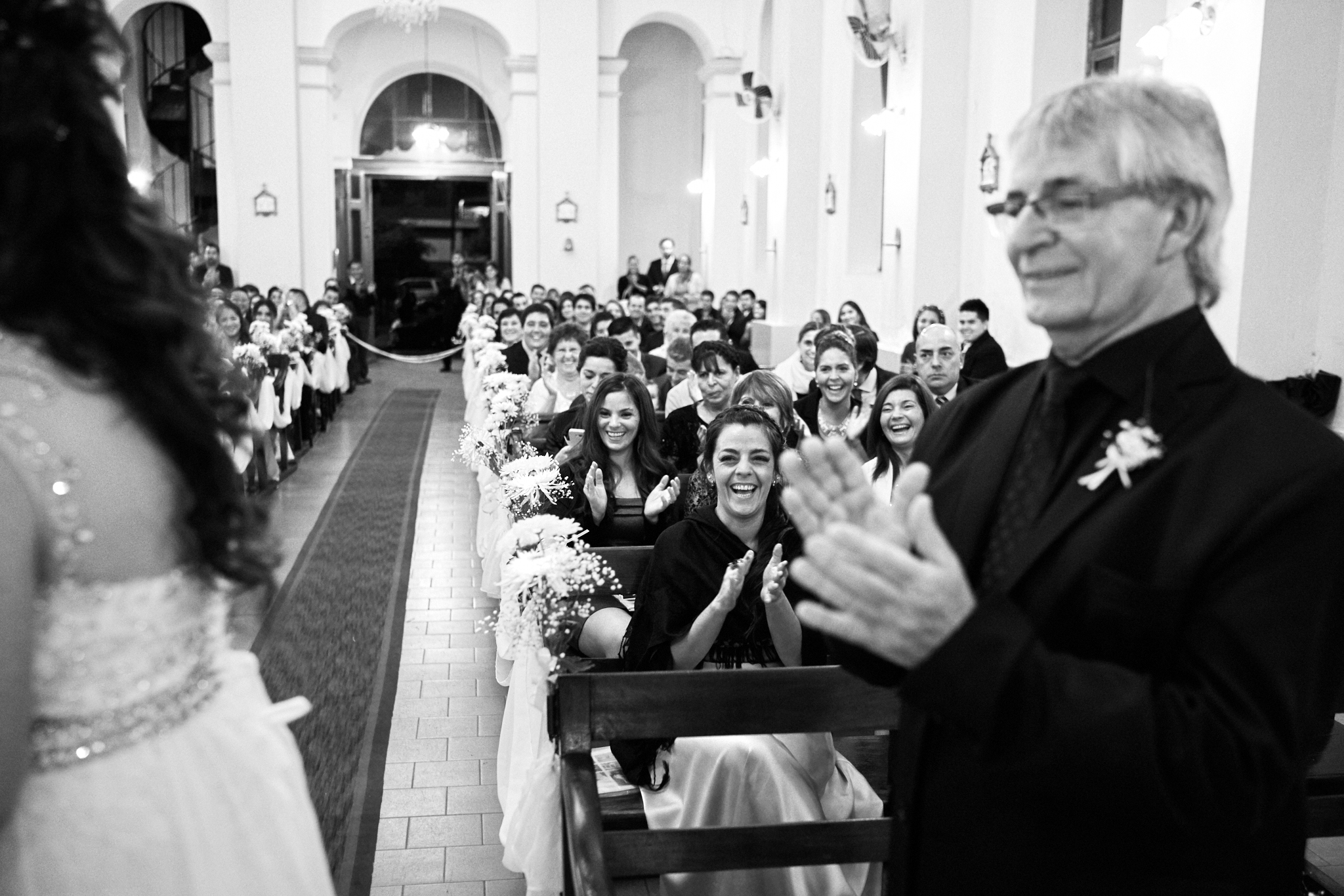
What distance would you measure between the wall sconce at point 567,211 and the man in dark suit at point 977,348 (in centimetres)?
1295

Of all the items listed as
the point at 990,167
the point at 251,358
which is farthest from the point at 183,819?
the point at 990,167

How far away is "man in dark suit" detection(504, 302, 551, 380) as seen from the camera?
34.2 ft

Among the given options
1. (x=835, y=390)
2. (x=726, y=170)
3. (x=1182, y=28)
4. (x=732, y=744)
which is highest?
(x=726, y=170)

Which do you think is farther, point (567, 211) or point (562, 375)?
point (567, 211)

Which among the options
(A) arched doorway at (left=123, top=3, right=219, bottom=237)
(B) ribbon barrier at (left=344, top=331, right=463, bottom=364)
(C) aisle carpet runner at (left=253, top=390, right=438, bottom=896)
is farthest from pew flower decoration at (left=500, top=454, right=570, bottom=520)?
(A) arched doorway at (left=123, top=3, right=219, bottom=237)

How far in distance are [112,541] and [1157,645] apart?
3.98 feet

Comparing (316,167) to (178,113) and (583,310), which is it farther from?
(583,310)

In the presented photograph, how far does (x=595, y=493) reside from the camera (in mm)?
5465

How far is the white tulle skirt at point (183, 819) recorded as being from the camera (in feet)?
4.89

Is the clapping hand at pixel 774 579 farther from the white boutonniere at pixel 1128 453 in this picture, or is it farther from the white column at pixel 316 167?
the white column at pixel 316 167

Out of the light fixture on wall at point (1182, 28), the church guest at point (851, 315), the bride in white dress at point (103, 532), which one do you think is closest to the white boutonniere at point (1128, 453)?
the bride in white dress at point (103, 532)

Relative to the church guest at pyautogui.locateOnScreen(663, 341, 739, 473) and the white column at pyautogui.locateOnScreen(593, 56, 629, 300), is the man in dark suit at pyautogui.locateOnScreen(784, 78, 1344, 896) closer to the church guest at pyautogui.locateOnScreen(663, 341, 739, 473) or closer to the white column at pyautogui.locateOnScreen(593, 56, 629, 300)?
the church guest at pyautogui.locateOnScreen(663, 341, 739, 473)

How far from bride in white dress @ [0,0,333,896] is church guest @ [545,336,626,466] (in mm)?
4290

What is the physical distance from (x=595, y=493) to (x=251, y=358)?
549 centimetres
